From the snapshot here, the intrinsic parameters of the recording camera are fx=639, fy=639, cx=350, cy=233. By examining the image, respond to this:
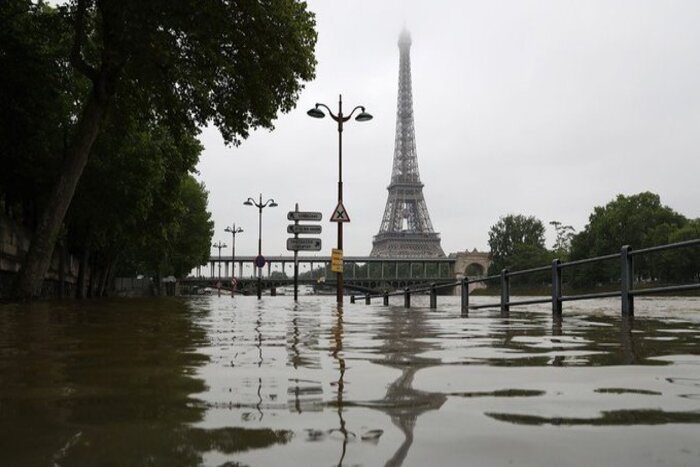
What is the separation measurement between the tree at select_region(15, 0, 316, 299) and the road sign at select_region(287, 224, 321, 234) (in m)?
5.53

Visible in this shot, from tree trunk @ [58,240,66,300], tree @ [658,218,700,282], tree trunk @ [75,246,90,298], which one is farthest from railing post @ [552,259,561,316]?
tree @ [658,218,700,282]

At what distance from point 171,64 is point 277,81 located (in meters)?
3.26

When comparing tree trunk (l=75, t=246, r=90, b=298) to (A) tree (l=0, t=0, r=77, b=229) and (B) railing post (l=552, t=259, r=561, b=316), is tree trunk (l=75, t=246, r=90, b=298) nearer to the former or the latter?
(A) tree (l=0, t=0, r=77, b=229)

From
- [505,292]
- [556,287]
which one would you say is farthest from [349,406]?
[505,292]

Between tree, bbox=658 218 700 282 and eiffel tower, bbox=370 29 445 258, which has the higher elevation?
eiffel tower, bbox=370 29 445 258

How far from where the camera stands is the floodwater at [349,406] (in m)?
1.64

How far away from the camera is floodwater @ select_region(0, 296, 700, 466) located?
1640mm

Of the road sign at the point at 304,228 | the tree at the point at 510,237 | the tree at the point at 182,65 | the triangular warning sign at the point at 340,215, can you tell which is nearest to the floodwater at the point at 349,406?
the tree at the point at 182,65

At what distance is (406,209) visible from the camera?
385 feet

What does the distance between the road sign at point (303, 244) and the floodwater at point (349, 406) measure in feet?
60.5

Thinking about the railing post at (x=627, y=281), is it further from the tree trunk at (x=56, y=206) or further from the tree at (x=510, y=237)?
the tree at (x=510, y=237)

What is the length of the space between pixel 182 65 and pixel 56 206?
15.3 ft

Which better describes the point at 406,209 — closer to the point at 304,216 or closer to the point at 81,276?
the point at 81,276

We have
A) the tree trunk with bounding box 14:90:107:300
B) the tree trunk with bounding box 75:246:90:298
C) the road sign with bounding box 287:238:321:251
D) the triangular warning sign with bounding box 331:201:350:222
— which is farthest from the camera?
the tree trunk with bounding box 75:246:90:298
